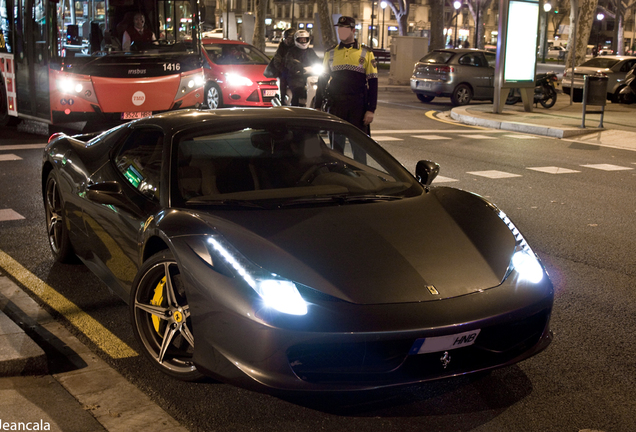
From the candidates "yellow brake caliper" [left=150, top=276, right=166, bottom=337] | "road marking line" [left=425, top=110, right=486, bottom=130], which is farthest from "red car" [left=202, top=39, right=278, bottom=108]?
"yellow brake caliper" [left=150, top=276, right=166, bottom=337]

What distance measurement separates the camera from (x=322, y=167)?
4.58 meters

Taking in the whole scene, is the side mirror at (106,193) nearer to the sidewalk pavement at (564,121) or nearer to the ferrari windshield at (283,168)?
the ferrari windshield at (283,168)

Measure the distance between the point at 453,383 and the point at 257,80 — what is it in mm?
13677

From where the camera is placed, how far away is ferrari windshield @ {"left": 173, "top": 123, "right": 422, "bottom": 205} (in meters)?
4.12

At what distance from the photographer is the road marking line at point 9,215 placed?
23.9ft

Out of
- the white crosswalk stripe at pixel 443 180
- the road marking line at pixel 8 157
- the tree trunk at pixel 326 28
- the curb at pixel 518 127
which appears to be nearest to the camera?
the white crosswalk stripe at pixel 443 180

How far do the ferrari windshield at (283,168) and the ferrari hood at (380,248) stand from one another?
254mm

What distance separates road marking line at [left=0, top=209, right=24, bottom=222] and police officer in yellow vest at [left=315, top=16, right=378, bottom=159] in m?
3.51

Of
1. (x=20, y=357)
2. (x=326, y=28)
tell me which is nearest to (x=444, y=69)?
(x=20, y=357)

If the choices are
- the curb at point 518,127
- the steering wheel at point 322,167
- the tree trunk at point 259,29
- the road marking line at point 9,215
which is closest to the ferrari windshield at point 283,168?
the steering wheel at point 322,167

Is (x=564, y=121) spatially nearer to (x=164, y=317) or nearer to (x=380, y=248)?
(x=380, y=248)

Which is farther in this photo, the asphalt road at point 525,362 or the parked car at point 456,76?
the parked car at point 456,76

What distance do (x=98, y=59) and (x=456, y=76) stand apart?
40.6 feet

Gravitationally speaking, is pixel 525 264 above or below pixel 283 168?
below
